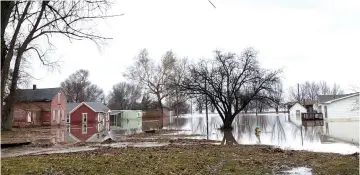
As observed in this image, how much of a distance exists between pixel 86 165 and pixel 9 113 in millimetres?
27919

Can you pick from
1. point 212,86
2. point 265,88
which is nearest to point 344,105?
point 265,88

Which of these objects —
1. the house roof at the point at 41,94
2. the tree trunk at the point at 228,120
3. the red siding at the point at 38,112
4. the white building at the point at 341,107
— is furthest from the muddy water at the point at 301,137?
the house roof at the point at 41,94

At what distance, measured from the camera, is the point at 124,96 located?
373ft

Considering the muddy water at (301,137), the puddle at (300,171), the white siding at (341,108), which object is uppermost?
the white siding at (341,108)

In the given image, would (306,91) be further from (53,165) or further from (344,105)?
(53,165)

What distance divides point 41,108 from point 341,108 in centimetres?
4240

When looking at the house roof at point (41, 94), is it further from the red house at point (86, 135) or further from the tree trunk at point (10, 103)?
the tree trunk at point (10, 103)

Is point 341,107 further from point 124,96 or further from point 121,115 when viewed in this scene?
point 124,96

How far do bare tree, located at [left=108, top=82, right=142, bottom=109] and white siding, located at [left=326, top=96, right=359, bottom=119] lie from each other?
207 feet

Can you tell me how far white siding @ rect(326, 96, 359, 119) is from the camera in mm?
48769

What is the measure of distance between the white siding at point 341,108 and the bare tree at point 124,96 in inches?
2486

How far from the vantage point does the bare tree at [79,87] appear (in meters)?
107

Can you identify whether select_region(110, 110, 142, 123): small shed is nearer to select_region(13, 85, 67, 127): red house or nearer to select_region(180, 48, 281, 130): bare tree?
select_region(13, 85, 67, 127): red house

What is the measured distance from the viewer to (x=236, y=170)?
8688 mm
